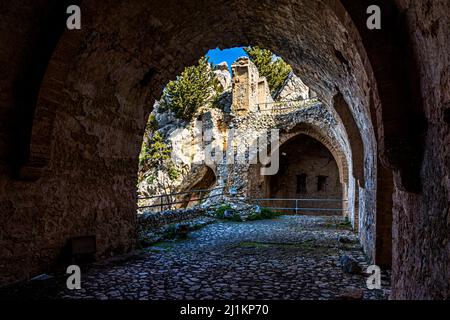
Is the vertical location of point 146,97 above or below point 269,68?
below

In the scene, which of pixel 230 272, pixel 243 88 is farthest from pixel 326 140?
pixel 230 272

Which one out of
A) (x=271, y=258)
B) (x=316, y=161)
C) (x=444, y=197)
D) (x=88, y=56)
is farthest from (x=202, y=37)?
(x=316, y=161)

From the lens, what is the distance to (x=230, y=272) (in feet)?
14.8

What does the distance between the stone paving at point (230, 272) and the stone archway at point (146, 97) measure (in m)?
0.76

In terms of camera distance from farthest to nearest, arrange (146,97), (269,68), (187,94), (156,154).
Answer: (269,68), (187,94), (156,154), (146,97)

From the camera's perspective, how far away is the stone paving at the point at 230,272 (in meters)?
3.60

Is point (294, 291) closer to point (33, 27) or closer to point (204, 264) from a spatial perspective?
point (204, 264)

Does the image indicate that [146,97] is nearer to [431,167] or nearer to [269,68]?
[431,167]

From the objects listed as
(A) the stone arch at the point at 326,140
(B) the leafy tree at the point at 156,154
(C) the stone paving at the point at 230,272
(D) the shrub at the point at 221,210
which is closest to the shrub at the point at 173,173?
(B) the leafy tree at the point at 156,154

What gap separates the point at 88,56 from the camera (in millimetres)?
4375

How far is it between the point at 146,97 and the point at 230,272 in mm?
3535

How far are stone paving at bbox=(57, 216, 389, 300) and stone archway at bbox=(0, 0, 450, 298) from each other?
2.50 ft

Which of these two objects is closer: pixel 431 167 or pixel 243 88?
pixel 431 167

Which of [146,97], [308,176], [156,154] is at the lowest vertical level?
[308,176]
